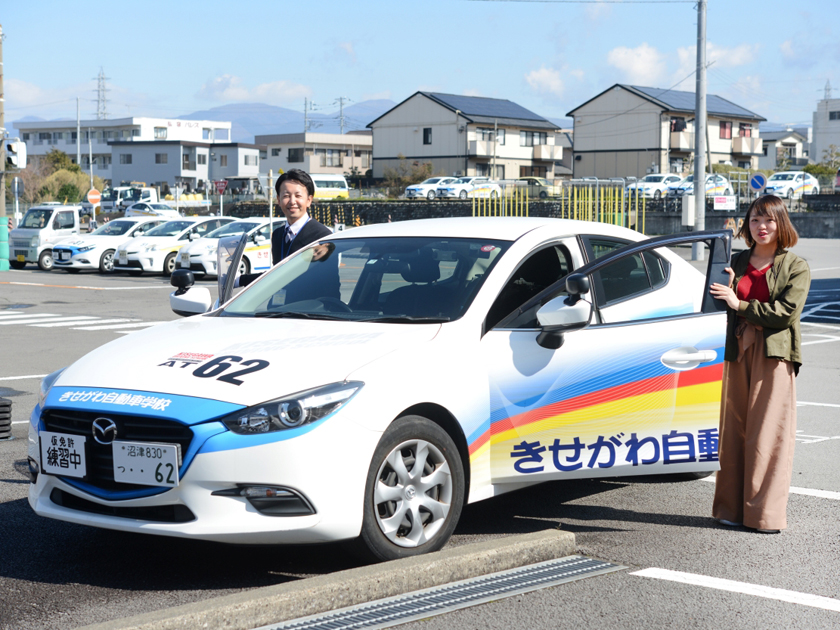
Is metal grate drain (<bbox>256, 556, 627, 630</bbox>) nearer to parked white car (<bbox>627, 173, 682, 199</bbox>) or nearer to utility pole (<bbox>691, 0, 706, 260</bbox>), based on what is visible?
utility pole (<bbox>691, 0, 706, 260</bbox>)

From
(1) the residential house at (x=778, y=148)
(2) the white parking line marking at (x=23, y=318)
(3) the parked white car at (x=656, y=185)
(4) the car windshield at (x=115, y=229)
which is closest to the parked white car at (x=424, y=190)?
(3) the parked white car at (x=656, y=185)

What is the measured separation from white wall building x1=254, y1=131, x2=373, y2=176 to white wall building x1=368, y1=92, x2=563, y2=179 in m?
12.6

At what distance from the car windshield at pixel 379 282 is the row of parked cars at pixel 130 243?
19257 millimetres

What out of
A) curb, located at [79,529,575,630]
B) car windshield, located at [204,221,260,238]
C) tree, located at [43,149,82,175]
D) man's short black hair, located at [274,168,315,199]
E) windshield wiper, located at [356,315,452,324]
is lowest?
curb, located at [79,529,575,630]

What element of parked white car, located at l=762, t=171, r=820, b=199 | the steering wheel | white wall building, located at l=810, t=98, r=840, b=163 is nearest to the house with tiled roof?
parked white car, located at l=762, t=171, r=820, b=199

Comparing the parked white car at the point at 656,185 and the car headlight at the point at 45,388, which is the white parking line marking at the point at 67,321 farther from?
the parked white car at the point at 656,185

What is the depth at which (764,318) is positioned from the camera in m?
5.04

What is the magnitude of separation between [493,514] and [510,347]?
1.19m

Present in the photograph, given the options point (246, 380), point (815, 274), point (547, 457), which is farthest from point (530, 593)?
point (815, 274)

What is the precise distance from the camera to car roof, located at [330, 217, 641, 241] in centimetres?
542

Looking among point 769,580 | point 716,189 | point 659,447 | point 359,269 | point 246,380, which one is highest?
point 716,189

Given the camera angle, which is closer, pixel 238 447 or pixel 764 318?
pixel 238 447

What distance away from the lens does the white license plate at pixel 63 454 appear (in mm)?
4230

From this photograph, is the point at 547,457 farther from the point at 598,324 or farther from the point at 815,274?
the point at 815,274
